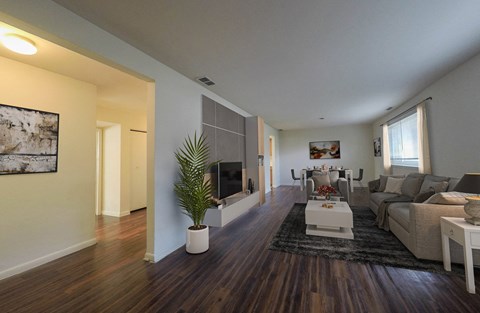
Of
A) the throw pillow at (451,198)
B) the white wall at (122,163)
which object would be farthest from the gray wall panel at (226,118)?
the throw pillow at (451,198)

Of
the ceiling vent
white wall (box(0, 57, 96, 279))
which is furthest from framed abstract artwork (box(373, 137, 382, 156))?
white wall (box(0, 57, 96, 279))

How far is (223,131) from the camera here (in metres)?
4.35

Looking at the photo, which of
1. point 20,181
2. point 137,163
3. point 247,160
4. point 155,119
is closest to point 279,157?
point 247,160

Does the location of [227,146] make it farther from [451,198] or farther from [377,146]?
[377,146]

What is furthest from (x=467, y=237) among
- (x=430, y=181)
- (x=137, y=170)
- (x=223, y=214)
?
(x=137, y=170)

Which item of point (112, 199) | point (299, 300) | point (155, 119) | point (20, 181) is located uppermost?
point (155, 119)

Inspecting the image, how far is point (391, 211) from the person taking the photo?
324 centimetres

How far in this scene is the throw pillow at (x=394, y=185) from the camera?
4152mm

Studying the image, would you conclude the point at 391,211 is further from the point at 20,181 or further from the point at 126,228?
the point at 20,181

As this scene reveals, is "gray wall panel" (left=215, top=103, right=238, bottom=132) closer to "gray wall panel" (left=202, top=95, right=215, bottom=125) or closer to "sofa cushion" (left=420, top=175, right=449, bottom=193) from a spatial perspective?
"gray wall panel" (left=202, top=95, right=215, bottom=125)

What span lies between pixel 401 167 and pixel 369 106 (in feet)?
6.50

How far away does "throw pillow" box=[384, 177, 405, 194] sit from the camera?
4.15 meters

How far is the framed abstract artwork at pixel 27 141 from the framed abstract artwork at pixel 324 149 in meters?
8.76

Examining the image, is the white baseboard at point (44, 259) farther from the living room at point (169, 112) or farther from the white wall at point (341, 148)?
the white wall at point (341, 148)
